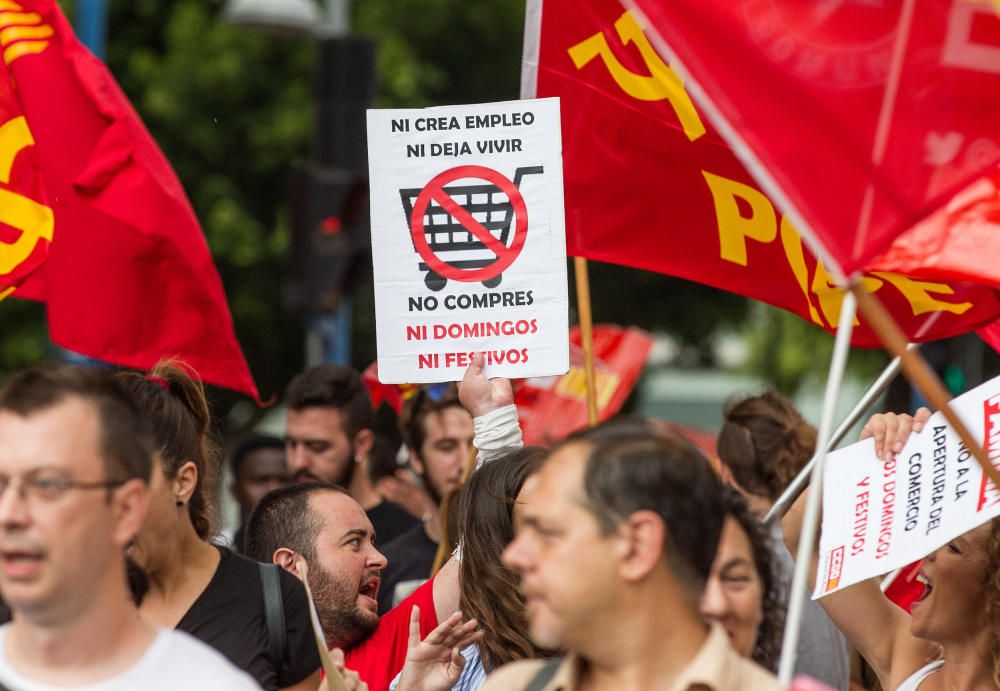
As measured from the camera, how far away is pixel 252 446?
775cm

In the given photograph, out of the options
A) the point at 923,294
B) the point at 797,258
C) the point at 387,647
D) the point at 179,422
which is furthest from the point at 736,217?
the point at 179,422

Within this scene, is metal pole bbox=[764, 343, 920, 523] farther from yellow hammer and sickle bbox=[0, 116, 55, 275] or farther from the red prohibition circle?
yellow hammer and sickle bbox=[0, 116, 55, 275]

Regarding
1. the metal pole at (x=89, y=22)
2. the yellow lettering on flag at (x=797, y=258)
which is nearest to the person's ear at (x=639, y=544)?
the yellow lettering on flag at (x=797, y=258)

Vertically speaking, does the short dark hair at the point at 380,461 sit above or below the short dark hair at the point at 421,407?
below

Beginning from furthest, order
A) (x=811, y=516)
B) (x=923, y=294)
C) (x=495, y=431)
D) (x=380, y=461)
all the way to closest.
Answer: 1. (x=380, y=461)
2. (x=923, y=294)
3. (x=495, y=431)
4. (x=811, y=516)

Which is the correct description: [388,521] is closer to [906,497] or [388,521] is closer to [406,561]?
[406,561]

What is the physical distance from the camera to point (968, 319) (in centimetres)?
475

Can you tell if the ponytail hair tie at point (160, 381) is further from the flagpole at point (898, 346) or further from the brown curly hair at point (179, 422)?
the flagpole at point (898, 346)

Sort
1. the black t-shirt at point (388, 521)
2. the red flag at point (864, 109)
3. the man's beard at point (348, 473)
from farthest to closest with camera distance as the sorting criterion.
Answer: the man's beard at point (348, 473) < the black t-shirt at point (388, 521) < the red flag at point (864, 109)

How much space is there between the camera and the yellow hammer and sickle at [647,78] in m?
5.18

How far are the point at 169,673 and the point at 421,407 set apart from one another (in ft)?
13.1

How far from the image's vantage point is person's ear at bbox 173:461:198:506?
144 inches

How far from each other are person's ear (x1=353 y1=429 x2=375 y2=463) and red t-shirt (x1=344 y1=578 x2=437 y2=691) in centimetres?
229

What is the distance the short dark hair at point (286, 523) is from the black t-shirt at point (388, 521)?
1.83 m
